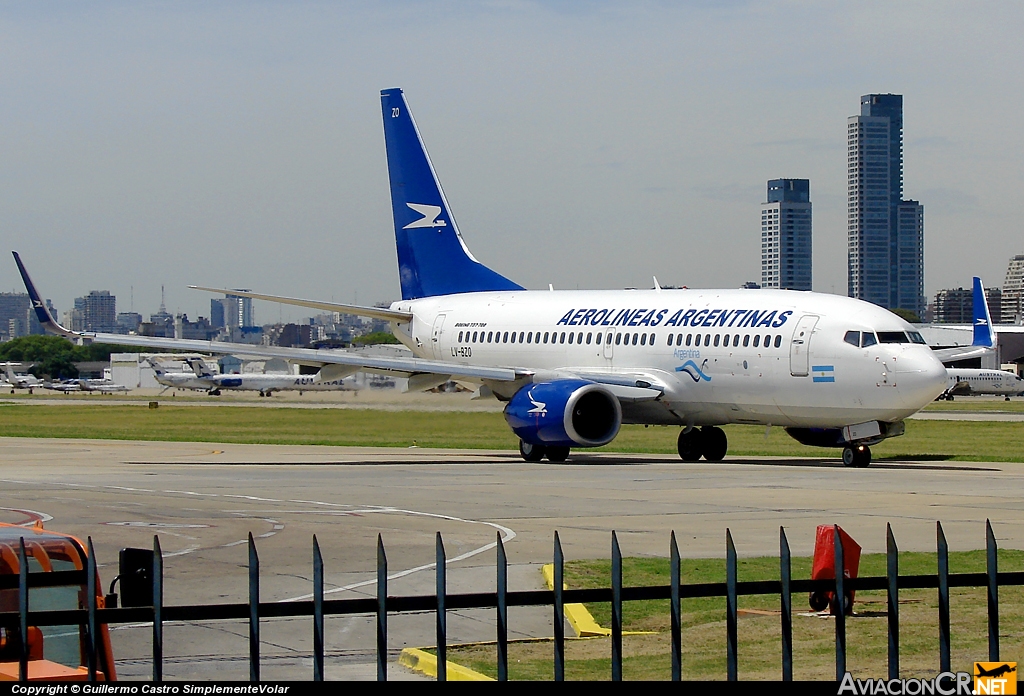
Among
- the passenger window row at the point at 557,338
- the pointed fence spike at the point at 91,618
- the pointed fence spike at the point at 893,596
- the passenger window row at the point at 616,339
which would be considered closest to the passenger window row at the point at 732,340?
the passenger window row at the point at 616,339

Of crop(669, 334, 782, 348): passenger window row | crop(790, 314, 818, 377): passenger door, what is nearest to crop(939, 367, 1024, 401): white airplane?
crop(669, 334, 782, 348): passenger window row

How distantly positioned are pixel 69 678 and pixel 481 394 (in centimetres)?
3073

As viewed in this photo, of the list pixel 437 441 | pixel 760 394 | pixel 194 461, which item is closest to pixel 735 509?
pixel 760 394

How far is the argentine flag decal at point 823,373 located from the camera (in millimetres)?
30141

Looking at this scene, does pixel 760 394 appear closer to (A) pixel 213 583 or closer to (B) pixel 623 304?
(B) pixel 623 304

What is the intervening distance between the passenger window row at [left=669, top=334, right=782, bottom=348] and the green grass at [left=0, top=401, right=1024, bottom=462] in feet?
15.5

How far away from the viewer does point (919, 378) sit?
95.1 ft

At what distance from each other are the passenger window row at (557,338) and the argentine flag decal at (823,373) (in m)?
5.02

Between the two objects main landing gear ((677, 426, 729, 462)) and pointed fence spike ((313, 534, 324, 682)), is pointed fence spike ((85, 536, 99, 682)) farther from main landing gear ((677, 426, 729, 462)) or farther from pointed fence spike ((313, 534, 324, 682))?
main landing gear ((677, 426, 729, 462))

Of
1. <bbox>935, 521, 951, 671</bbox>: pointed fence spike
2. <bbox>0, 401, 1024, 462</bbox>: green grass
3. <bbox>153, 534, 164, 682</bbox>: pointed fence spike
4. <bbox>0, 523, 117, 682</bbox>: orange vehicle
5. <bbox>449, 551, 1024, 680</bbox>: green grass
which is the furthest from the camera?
<bbox>0, 401, 1024, 462</bbox>: green grass

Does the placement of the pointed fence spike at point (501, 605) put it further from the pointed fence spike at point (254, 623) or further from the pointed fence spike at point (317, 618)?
the pointed fence spike at point (254, 623)

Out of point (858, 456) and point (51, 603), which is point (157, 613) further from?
point (858, 456)

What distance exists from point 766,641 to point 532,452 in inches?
915

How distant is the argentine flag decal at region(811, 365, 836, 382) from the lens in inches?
1187
